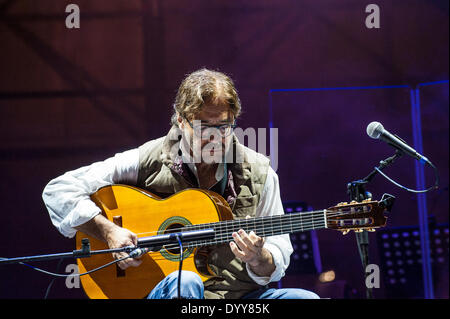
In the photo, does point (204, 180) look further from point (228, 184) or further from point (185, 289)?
point (185, 289)

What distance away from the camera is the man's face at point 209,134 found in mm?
2762

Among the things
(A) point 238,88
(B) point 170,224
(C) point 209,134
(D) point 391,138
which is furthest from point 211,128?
(A) point 238,88

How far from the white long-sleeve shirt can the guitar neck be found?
159 mm

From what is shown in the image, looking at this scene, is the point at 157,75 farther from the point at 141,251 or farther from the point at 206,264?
the point at 141,251

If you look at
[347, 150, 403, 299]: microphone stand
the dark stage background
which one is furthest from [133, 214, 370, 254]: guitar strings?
the dark stage background

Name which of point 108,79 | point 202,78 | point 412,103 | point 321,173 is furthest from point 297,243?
point 108,79

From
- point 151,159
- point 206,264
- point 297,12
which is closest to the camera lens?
point 206,264

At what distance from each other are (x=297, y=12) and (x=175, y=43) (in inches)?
46.6

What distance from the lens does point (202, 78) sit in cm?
287

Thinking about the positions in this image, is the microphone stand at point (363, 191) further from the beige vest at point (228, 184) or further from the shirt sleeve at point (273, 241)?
the beige vest at point (228, 184)

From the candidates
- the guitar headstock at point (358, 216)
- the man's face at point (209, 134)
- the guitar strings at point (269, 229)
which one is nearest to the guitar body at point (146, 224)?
the guitar strings at point (269, 229)

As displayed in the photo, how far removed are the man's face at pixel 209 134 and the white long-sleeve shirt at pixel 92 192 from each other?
0.46 ft

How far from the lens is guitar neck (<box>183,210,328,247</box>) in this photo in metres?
2.56

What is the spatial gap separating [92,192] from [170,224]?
1.72 ft
